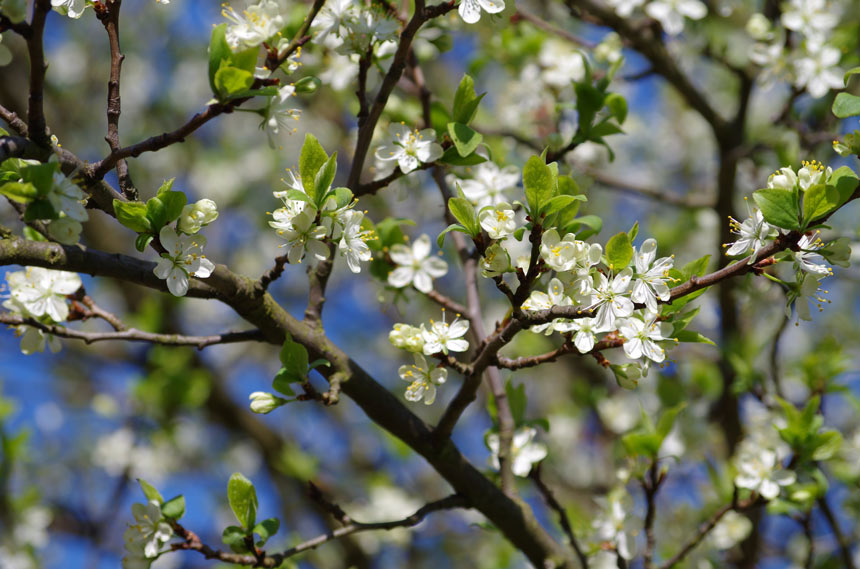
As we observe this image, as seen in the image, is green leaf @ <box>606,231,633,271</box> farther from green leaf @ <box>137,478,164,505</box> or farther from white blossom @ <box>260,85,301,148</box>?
green leaf @ <box>137,478,164,505</box>

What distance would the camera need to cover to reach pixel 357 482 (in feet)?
18.7

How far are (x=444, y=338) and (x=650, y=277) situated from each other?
20.0 inches

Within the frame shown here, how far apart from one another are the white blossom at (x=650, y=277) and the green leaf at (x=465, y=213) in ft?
1.12

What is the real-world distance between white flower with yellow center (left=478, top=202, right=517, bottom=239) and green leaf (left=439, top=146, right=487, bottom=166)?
34 cm

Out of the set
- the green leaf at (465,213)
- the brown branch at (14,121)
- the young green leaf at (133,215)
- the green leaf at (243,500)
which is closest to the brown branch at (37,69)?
the brown branch at (14,121)

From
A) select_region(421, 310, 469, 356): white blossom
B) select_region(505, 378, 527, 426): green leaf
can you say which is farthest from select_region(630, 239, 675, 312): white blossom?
select_region(505, 378, 527, 426): green leaf

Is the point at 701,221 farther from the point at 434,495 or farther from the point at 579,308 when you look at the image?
the point at 579,308

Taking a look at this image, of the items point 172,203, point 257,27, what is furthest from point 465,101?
point 172,203

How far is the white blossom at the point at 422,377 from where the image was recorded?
5.78 ft

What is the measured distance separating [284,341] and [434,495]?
4476 mm

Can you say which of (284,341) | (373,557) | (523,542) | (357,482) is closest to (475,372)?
(284,341)

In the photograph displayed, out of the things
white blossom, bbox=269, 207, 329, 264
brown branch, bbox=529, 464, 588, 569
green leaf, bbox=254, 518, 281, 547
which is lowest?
brown branch, bbox=529, 464, 588, 569

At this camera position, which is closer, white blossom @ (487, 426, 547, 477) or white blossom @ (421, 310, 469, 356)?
white blossom @ (421, 310, 469, 356)

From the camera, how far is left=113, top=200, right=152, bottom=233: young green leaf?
149 centimetres
